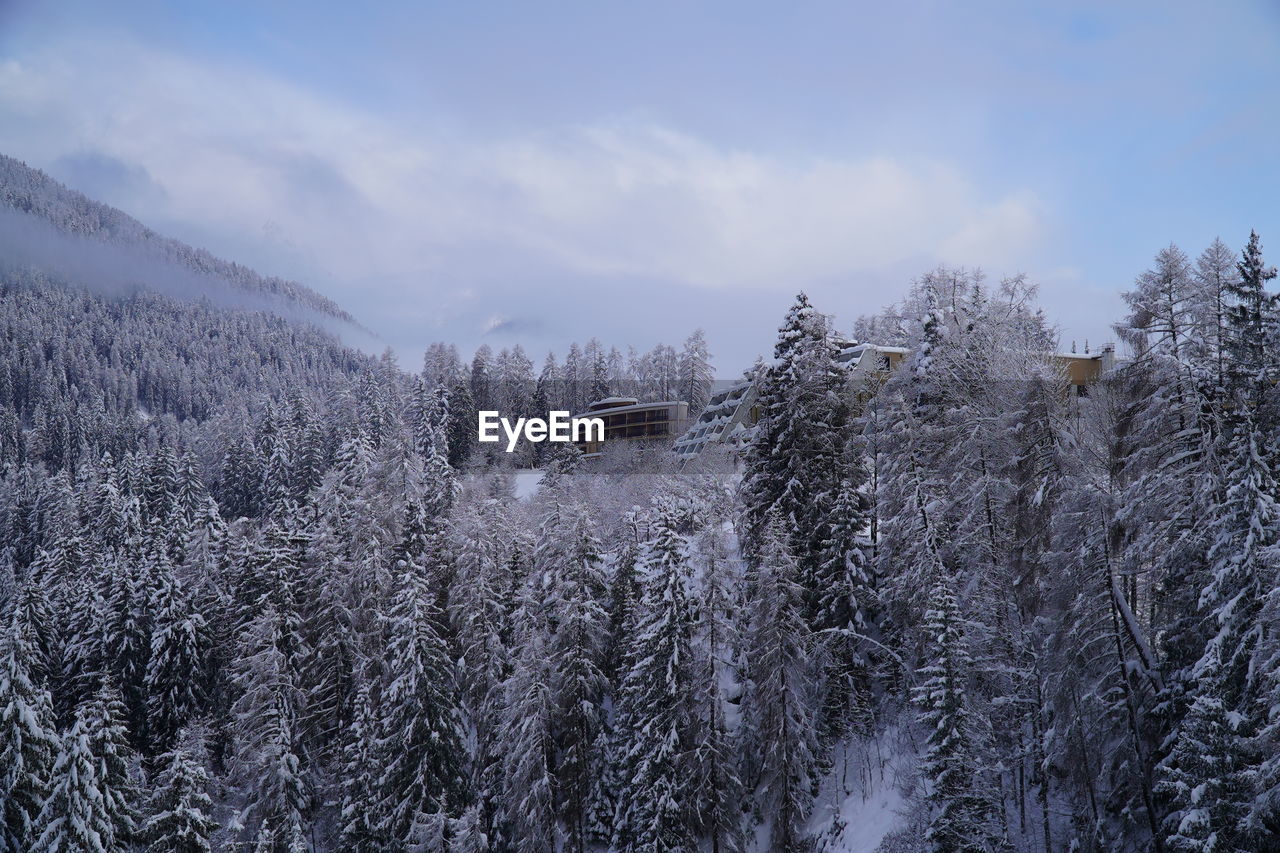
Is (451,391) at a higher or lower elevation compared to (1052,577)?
higher

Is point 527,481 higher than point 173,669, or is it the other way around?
point 527,481

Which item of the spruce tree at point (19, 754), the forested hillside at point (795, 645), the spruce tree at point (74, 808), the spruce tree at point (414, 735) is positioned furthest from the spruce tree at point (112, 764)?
the spruce tree at point (414, 735)

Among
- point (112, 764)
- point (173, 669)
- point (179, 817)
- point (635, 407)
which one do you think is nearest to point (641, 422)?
point (635, 407)

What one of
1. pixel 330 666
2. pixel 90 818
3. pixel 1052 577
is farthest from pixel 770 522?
pixel 90 818

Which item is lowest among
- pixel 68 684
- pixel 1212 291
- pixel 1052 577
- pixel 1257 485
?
pixel 68 684

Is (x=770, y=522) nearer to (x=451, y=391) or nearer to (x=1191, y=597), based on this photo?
(x=1191, y=597)

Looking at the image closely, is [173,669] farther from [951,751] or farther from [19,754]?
[951,751]

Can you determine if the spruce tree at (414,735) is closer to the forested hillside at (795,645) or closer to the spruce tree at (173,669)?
the forested hillside at (795,645)

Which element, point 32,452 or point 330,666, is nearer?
point 330,666
